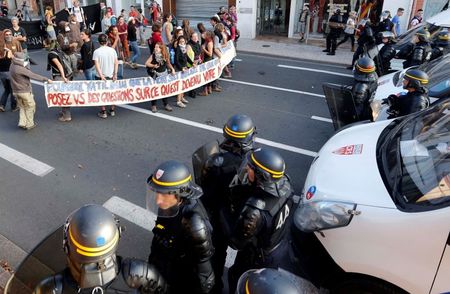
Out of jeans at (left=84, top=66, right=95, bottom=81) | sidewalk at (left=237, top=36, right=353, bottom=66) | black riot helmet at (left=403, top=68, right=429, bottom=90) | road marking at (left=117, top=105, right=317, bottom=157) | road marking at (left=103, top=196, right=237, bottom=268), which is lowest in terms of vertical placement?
road marking at (left=103, top=196, right=237, bottom=268)

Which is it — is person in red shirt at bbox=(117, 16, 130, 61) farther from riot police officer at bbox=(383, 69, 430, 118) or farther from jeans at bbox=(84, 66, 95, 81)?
riot police officer at bbox=(383, 69, 430, 118)

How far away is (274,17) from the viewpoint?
62.4 ft

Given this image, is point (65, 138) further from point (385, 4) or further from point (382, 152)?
point (385, 4)

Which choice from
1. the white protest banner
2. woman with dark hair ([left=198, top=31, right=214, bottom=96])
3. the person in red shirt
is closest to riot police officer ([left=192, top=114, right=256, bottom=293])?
the white protest banner

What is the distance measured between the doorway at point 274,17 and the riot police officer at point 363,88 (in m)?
13.2

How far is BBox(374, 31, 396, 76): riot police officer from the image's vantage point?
375 inches

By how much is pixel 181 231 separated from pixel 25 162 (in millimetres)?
4882

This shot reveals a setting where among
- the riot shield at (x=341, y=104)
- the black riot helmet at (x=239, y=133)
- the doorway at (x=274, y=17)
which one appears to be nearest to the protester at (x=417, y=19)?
the doorway at (x=274, y=17)

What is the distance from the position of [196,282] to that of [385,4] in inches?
625

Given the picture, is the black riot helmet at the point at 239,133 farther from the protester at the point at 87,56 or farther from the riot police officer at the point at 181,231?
the protester at the point at 87,56

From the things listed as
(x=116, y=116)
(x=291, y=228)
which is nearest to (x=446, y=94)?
(x=291, y=228)

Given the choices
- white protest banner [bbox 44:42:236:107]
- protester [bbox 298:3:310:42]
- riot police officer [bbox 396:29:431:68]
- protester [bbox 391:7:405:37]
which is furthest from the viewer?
protester [bbox 298:3:310:42]

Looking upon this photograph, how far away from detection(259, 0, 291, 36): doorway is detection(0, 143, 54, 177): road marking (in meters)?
14.5

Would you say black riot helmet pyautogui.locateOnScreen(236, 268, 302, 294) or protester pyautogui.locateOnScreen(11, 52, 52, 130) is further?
protester pyautogui.locateOnScreen(11, 52, 52, 130)
